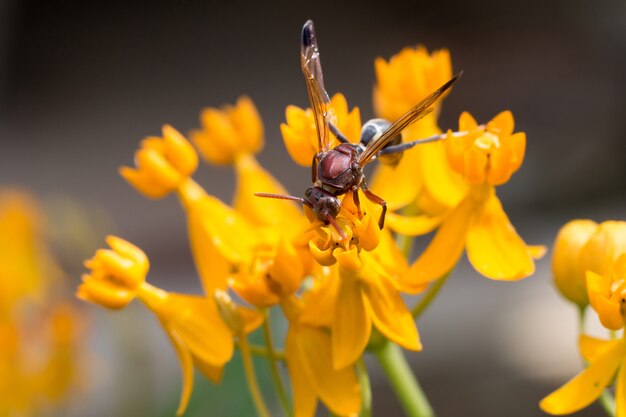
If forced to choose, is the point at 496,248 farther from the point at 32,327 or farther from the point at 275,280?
the point at 32,327

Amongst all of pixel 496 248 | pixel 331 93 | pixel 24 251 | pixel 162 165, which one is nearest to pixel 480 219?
pixel 496 248

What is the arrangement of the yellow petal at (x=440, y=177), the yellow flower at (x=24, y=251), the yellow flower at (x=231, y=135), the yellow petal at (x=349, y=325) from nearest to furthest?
1. the yellow petal at (x=349, y=325)
2. the yellow petal at (x=440, y=177)
3. the yellow flower at (x=231, y=135)
4. the yellow flower at (x=24, y=251)

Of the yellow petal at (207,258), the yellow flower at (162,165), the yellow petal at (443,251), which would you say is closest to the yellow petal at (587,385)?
the yellow petal at (443,251)

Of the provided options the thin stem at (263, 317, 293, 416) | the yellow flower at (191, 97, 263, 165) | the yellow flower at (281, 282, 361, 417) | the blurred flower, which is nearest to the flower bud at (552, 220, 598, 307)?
the blurred flower

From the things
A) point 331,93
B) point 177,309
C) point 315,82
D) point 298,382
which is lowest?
point 331,93

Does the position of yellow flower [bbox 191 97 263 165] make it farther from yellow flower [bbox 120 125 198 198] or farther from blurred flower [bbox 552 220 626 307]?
blurred flower [bbox 552 220 626 307]

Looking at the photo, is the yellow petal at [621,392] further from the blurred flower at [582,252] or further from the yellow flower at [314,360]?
the yellow flower at [314,360]
